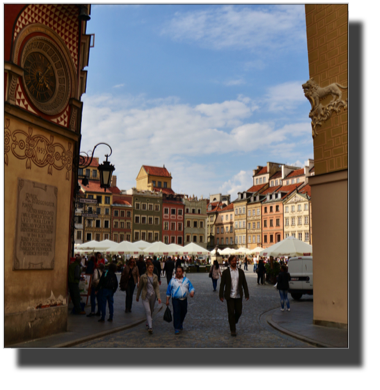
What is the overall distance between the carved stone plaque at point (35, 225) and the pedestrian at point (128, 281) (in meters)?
5.77

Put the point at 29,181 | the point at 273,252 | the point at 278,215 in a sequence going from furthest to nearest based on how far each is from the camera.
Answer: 1. the point at 278,215
2. the point at 273,252
3. the point at 29,181

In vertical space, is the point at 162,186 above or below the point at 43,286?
above

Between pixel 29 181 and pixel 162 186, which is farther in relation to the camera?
pixel 162 186

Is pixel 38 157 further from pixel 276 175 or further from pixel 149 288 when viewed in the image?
pixel 276 175

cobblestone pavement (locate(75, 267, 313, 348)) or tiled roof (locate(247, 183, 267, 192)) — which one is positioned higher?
tiled roof (locate(247, 183, 267, 192))

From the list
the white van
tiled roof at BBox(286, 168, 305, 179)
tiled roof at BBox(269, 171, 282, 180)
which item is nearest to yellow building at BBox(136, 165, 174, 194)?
tiled roof at BBox(269, 171, 282, 180)

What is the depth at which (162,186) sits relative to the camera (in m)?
100

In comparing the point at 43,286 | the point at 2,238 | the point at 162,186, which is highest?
the point at 162,186

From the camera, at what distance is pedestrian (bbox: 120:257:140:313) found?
15938 millimetres

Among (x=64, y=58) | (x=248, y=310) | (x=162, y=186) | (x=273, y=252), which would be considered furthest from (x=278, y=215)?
(x=64, y=58)

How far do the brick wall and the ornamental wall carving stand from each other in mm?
6440

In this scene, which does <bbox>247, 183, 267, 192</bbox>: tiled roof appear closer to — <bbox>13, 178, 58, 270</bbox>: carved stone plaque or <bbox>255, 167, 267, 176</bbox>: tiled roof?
<bbox>255, 167, 267, 176</bbox>: tiled roof
